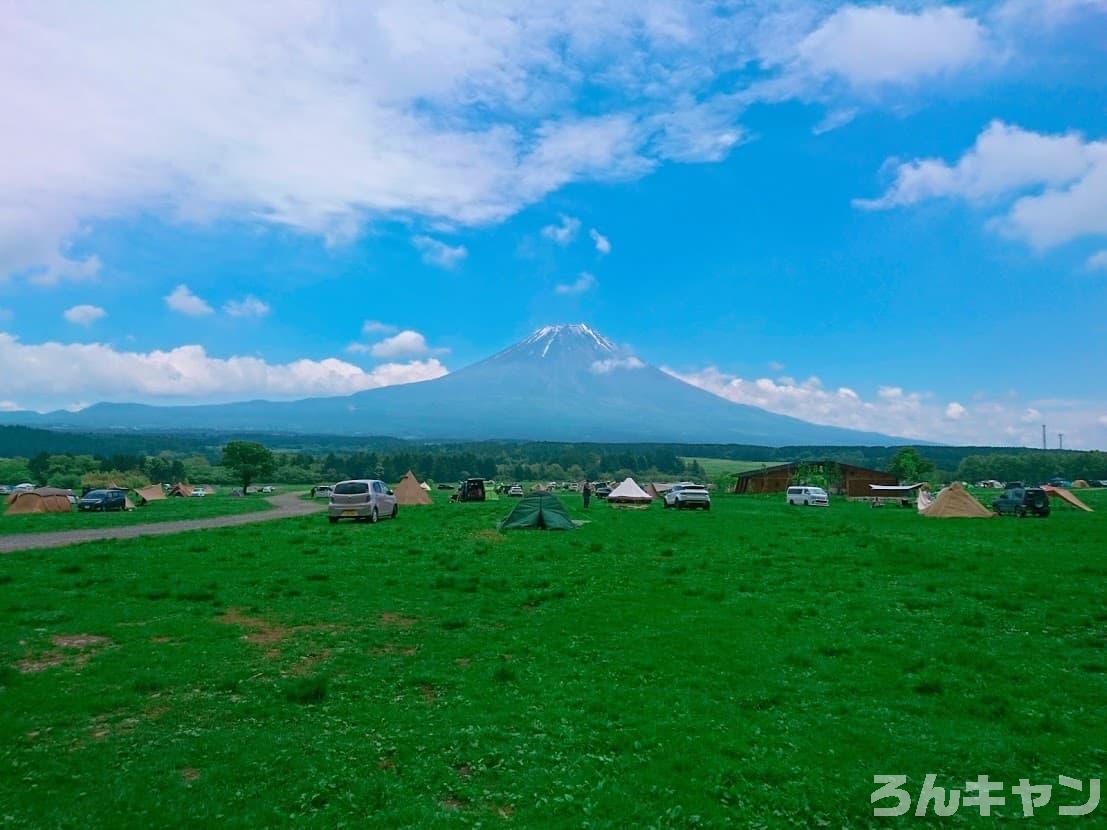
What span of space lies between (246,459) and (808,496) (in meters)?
66.1

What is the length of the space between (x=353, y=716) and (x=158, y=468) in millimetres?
120674

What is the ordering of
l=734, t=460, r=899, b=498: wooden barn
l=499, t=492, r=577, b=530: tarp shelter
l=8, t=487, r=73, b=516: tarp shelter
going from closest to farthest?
l=499, t=492, r=577, b=530: tarp shelter, l=8, t=487, r=73, b=516: tarp shelter, l=734, t=460, r=899, b=498: wooden barn

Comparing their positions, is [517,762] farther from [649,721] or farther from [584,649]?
[584,649]

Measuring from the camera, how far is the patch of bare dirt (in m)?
11.3

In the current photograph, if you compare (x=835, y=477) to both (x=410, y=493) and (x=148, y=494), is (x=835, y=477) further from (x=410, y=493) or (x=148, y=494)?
(x=148, y=494)

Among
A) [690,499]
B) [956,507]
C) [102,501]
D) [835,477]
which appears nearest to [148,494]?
[102,501]

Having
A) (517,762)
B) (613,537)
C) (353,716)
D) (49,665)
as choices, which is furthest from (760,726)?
(613,537)

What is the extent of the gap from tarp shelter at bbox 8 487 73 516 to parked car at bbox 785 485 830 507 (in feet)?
163

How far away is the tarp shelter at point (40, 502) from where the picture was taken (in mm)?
40719

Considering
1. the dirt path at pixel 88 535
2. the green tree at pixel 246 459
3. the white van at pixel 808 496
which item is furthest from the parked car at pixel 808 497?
the green tree at pixel 246 459

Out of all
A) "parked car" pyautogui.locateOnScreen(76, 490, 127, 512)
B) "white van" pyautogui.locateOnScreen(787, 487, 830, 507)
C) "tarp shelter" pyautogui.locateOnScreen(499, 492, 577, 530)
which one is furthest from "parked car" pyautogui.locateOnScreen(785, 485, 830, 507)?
"parked car" pyautogui.locateOnScreen(76, 490, 127, 512)

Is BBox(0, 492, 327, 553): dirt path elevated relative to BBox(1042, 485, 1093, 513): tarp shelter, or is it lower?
lower

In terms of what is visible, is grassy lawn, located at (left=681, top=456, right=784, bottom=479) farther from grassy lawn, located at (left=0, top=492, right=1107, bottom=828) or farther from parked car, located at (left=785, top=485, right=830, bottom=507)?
grassy lawn, located at (left=0, top=492, right=1107, bottom=828)

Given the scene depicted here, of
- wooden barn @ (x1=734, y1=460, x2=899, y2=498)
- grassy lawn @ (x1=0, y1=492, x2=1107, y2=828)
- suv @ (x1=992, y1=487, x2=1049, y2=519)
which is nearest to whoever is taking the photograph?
grassy lawn @ (x1=0, y1=492, x2=1107, y2=828)
